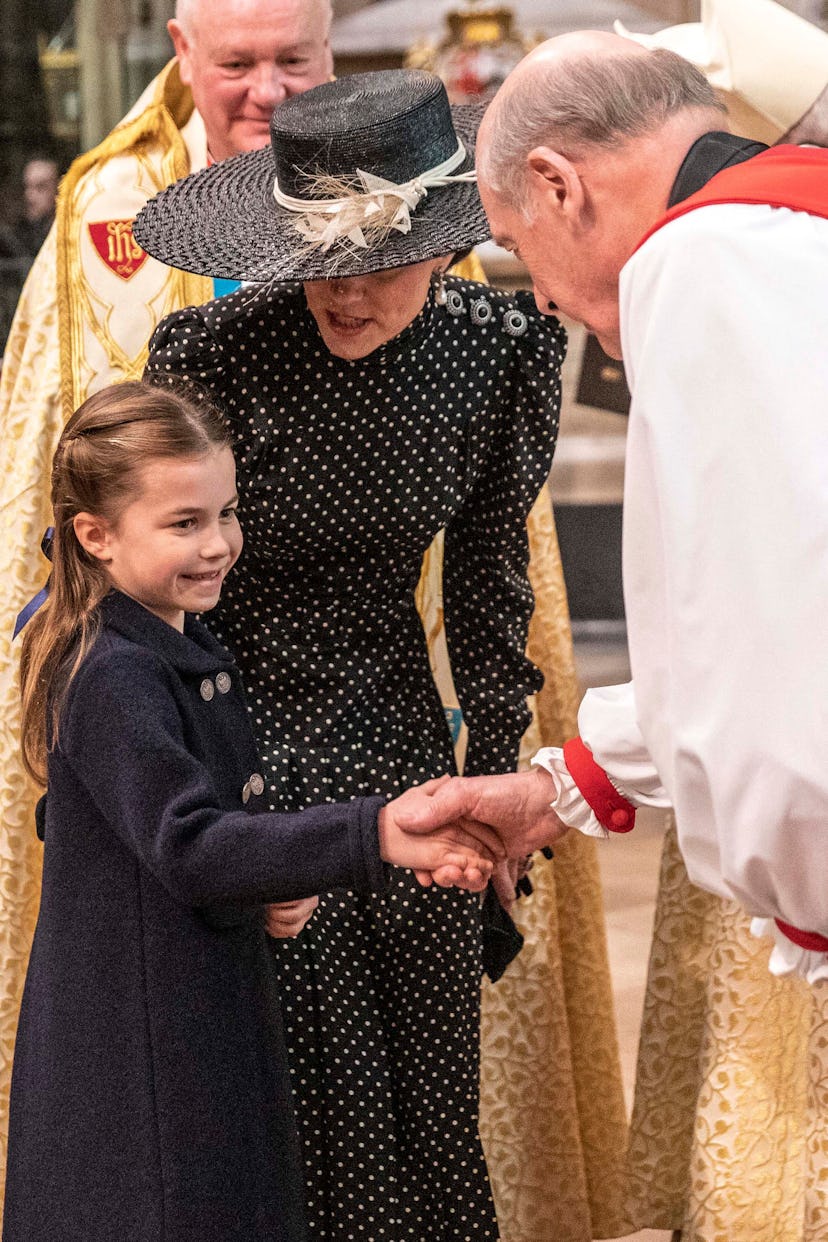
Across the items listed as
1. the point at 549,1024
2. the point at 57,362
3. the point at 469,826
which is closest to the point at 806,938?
the point at 469,826

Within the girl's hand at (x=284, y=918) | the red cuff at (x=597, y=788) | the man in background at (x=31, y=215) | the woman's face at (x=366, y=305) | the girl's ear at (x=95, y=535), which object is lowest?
the man in background at (x=31, y=215)

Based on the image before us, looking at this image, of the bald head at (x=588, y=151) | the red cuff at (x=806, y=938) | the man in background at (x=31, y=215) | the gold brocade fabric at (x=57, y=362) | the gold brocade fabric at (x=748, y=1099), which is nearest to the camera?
the red cuff at (x=806, y=938)

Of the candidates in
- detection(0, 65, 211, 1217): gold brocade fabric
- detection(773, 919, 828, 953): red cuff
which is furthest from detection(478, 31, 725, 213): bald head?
detection(0, 65, 211, 1217): gold brocade fabric

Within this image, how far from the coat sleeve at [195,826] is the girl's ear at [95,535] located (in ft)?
0.57

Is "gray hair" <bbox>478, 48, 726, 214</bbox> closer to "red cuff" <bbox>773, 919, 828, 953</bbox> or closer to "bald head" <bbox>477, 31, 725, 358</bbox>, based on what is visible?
"bald head" <bbox>477, 31, 725, 358</bbox>

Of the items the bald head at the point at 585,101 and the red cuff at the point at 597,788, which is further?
the red cuff at the point at 597,788

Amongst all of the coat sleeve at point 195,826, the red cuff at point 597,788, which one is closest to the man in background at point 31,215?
the red cuff at point 597,788

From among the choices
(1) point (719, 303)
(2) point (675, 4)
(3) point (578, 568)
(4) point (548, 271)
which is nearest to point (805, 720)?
(1) point (719, 303)

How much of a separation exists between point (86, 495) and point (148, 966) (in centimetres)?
53

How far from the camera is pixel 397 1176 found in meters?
2.40

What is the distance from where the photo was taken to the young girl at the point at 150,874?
1771mm

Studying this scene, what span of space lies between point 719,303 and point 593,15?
935cm

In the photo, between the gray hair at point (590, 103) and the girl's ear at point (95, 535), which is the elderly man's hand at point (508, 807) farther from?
the gray hair at point (590, 103)

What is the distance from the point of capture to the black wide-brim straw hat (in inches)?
82.6
